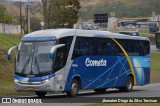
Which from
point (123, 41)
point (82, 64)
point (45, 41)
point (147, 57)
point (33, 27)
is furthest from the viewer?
point (33, 27)

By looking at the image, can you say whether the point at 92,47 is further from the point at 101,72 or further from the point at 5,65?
the point at 5,65

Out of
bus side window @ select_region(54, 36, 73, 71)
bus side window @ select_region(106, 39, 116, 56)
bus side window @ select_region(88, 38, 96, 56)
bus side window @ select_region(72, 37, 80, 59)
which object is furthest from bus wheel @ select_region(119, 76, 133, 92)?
bus side window @ select_region(54, 36, 73, 71)

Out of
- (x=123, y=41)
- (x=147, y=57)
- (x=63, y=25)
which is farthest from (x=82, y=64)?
(x=63, y=25)

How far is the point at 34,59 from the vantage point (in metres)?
24.1

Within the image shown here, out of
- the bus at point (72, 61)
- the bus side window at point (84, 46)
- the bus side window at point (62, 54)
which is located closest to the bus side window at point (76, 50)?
the bus at point (72, 61)

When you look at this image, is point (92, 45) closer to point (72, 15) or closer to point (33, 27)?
point (72, 15)

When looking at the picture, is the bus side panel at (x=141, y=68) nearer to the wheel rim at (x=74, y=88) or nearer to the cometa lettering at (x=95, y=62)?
→ the cometa lettering at (x=95, y=62)

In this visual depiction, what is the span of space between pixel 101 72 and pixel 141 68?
17.3 feet

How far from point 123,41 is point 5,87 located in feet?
24.5

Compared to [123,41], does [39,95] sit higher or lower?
lower

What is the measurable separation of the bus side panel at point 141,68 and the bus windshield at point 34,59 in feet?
28.2

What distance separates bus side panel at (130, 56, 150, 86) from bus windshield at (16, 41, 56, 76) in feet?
28.2

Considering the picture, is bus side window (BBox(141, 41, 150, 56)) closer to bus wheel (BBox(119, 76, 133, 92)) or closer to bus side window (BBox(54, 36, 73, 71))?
bus wheel (BBox(119, 76, 133, 92))

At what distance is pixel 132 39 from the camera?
104 ft
